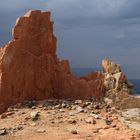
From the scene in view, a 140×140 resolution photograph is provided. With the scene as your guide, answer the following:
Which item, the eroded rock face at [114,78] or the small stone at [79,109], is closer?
the small stone at [79,109]

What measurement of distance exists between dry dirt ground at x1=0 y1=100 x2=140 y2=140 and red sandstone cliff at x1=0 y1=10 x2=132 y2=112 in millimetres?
1218

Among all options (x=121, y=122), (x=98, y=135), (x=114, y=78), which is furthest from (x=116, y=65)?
(x=98, y=135)

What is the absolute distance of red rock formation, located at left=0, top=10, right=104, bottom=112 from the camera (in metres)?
29.0

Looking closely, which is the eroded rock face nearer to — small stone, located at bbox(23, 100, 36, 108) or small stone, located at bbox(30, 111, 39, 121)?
small stone, located at bbox(23, 100, 36, 108)

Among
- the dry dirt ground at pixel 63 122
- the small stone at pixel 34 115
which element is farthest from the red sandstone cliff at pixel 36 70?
the small stone at pixel 34 115

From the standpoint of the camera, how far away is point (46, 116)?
26000mm

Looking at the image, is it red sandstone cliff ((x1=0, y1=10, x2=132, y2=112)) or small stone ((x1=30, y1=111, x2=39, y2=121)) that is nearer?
small stone ((x1=30, y1=111, x2=39, y2=121))

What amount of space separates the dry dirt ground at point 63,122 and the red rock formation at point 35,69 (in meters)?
1.28

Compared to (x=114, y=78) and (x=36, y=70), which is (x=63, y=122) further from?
(x=114, y=78)

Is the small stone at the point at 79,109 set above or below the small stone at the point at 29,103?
below

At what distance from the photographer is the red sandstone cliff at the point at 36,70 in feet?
95.2

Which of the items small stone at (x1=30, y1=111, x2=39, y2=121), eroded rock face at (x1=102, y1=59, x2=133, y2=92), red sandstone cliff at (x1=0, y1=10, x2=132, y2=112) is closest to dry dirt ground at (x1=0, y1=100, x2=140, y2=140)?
small stone at (x1=30, y1=111, x2=39, y2=121)

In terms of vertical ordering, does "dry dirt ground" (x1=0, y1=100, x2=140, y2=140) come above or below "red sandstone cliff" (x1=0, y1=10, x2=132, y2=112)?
below

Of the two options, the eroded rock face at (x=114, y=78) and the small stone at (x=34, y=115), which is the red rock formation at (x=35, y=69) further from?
the small stone at (x=34, y=115)
